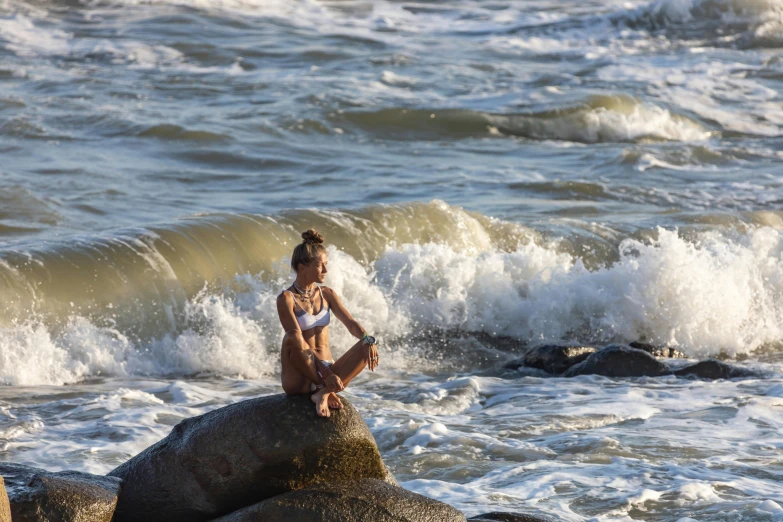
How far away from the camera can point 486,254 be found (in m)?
12.0

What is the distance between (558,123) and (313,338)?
15384mm

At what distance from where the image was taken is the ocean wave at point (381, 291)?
31.9 ft

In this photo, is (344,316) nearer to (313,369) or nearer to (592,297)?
(313,369)

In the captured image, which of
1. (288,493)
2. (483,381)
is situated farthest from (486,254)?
(288,493)

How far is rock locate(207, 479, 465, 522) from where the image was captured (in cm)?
466

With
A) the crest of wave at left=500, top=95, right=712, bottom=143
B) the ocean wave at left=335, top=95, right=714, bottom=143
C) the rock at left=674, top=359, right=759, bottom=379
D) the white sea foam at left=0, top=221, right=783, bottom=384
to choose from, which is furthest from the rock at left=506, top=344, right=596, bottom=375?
the crest of wave at left=500, top=95, right=712, bottom=143

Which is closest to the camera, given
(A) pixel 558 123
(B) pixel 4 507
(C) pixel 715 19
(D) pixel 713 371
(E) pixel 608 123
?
(B) pixel 4 507

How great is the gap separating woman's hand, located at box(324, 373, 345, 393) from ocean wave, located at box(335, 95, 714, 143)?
13.5m

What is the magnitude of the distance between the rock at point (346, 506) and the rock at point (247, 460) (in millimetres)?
93

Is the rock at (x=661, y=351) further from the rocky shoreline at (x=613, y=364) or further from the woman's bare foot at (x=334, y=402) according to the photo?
the woman's bare foot at (x=334, y=402)

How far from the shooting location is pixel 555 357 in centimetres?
958

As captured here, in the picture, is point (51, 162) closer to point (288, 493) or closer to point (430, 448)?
point (430, 448)

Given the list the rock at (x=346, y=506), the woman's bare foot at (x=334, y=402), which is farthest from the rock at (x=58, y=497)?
the woman's bare foot at (x=334, y=402)

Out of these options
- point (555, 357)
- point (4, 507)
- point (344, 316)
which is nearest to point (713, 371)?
point (555, 357)
